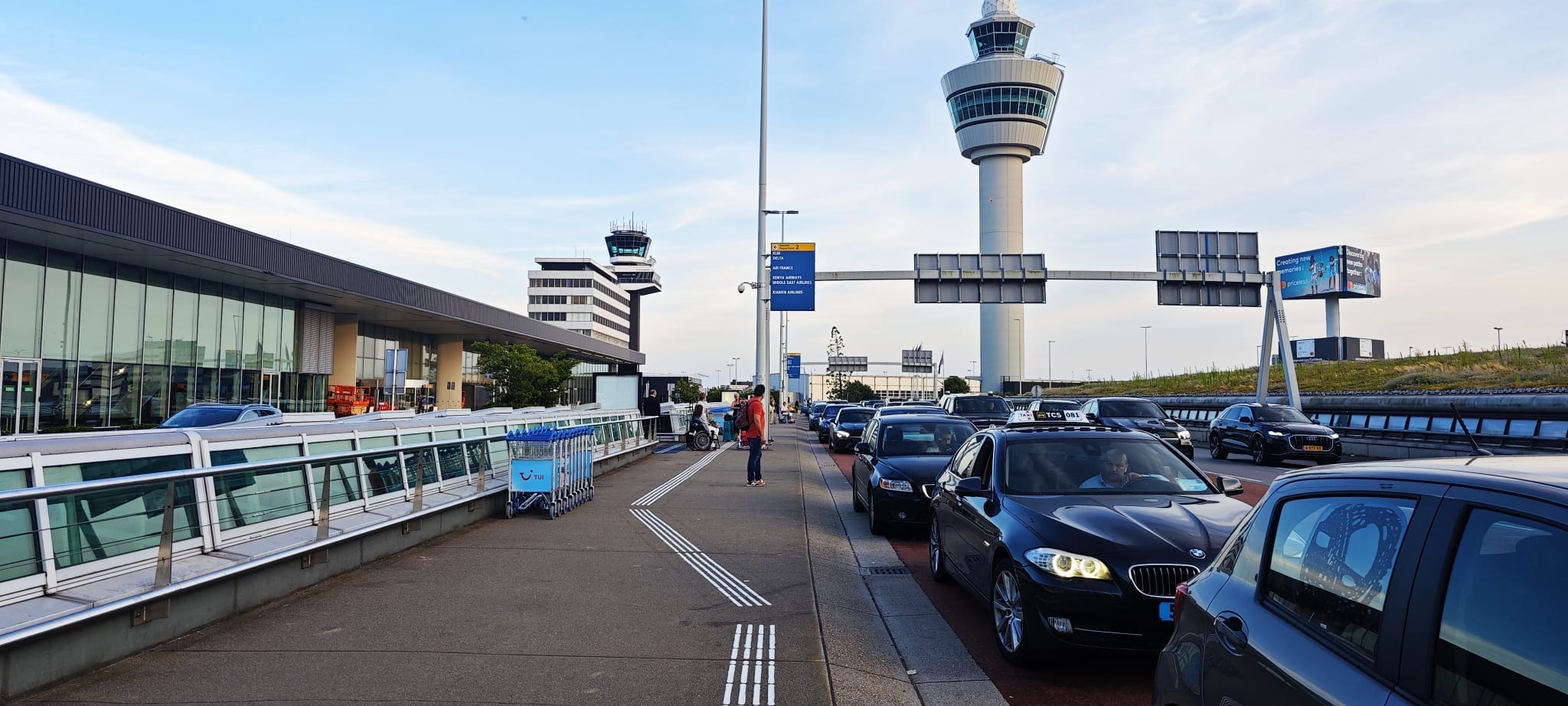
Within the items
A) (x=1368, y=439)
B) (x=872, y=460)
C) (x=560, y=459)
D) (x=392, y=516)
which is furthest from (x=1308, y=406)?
(x=392, y=516)

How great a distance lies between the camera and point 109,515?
19.6 ft

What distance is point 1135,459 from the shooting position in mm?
7488

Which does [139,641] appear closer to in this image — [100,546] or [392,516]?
[100,546]

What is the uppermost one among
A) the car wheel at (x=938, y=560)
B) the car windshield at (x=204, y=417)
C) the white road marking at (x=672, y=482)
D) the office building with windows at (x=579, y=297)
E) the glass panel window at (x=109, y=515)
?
the office building with windows at (x=579, y=297)

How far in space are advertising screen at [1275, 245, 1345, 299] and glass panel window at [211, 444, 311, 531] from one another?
10034cm

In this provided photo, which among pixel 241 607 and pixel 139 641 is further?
pixel 241 607

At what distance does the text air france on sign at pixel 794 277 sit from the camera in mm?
32125

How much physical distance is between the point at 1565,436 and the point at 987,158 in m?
72.9

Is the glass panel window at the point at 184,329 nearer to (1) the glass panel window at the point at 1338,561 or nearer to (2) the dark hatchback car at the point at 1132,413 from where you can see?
(2) the dark hatchback car at the point at 1132,413

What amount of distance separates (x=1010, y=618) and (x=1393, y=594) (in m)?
3.65

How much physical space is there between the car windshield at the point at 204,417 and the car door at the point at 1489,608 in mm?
18086

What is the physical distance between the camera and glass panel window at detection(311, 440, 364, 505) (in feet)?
27.1

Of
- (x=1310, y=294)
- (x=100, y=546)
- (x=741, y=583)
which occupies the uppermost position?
(x=1310, y=294)

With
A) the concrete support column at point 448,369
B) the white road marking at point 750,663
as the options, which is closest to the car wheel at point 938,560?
the white road marking at point 750,663
